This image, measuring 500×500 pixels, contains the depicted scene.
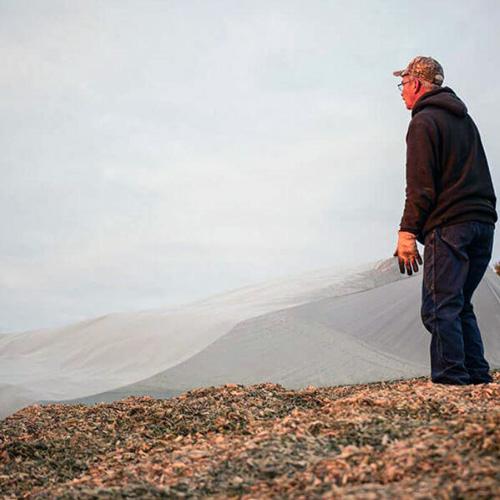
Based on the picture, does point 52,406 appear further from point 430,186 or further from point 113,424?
point 430,186

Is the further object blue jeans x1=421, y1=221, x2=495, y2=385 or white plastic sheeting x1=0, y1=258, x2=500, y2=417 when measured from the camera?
white plastic sheeting x1=0, y1=258, x2=500, y2=417

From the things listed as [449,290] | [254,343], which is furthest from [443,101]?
[254,343]

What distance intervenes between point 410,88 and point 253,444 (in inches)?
93.6

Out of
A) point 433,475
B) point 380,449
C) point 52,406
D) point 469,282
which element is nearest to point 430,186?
point 469,282

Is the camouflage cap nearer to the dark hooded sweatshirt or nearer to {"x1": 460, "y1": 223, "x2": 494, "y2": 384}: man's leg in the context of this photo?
the dark hooded sweatshirt

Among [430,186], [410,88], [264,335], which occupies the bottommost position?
[264,335]

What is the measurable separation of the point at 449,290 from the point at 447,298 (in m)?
0.04

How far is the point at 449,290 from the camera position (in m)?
3.82

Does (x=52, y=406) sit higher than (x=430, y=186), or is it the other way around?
(x=430, y=186)

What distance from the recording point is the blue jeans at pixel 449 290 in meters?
3.81

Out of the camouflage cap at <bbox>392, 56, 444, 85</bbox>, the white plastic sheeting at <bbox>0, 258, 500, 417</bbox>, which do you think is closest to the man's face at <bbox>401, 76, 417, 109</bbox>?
the camouflage cap at <bbox>392, 56, 444, 85</bbox>

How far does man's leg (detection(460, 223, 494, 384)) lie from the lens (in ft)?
13.2

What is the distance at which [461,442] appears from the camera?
235 cm

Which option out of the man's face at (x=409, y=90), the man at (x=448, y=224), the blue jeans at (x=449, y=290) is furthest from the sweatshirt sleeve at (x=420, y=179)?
the man's face at (x=409, y=90)
